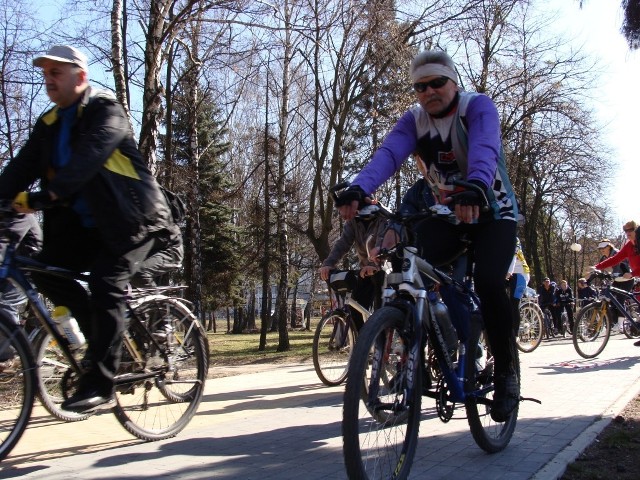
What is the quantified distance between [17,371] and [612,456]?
348 cm

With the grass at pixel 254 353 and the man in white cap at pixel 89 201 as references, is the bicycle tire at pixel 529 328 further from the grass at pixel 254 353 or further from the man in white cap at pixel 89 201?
the man in white cap at pixel 89 201

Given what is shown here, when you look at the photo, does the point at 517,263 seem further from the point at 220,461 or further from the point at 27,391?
the point at 27,391

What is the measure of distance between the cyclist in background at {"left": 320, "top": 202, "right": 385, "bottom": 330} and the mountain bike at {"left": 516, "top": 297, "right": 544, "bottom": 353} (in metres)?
5.55

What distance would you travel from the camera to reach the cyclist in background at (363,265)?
246 inches

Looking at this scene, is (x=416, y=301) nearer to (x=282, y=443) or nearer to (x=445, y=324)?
→ (x=445, y=324)

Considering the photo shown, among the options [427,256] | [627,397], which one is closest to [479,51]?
[627,397]

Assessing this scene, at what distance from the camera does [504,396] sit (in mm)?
3699

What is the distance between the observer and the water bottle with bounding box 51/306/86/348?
12.0ft

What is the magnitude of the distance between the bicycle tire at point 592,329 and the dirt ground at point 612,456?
5.44 m

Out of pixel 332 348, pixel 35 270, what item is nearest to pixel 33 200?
pixel 35 270

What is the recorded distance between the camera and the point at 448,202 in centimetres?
317

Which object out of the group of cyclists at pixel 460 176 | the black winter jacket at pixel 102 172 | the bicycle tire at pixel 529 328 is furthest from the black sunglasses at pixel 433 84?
the bicycle tire at pixel 529 328

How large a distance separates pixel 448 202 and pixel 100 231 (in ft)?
6.23

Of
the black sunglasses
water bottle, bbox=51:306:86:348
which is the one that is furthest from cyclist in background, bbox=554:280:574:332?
water bottle, bbox=51:306:86:348
